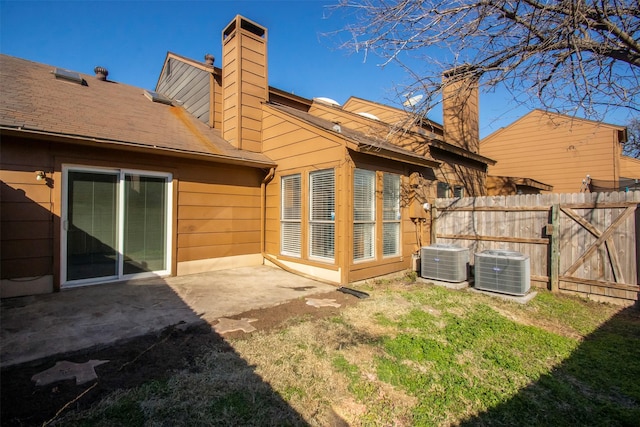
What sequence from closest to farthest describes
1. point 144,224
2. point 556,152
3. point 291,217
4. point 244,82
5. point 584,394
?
point 584,394
point 144,224
point 291,217
point 244,82
point 556,152

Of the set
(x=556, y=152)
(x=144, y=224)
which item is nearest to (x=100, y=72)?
(x=144, y=224)

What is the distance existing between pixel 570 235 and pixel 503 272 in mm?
1479

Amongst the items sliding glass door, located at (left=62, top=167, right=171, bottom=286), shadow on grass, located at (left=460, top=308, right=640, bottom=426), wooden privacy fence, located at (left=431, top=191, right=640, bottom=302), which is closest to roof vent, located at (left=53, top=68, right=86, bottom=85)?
sliding glass door, located at (left=62, top=167, right=171, bottom=286)

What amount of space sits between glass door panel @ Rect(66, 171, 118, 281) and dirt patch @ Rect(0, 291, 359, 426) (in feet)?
9.48

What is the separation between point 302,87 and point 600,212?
936 cm

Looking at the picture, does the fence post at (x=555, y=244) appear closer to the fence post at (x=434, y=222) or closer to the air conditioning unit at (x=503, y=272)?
the air conditioning unit at (x=503, y=272)

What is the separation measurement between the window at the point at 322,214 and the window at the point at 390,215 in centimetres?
122

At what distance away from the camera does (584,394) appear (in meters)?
2.44

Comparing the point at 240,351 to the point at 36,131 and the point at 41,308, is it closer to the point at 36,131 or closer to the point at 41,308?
the point at 41,308

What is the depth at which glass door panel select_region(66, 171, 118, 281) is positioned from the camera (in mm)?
5102


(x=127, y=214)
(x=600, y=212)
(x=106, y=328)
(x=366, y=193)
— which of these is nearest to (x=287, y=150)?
(x=366, y=193)

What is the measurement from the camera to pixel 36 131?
4.48 m

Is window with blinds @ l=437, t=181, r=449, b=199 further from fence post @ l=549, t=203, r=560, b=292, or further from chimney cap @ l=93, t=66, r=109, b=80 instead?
chimney cap @ l=93, t=66, r=109, b=80

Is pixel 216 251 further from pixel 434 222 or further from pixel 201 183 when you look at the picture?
pixel 434 222
